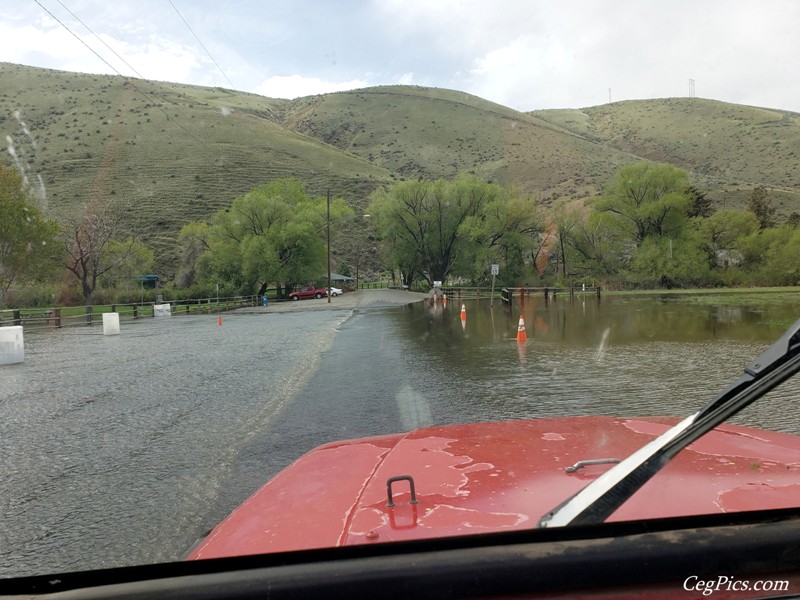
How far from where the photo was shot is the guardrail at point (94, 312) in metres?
29.6

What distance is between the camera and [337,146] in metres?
133

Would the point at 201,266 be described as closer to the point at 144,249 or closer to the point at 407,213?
the point at 144,249

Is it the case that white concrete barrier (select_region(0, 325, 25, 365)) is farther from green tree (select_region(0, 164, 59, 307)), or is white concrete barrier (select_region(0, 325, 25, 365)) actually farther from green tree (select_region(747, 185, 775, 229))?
green tree (select_region(747, 185, 775, 229))

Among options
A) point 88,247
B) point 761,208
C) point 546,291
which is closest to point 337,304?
point 546,291

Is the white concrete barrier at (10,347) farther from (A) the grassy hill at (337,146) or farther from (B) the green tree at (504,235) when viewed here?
(A) the grassy hill at (337,146)

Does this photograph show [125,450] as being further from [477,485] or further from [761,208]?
[761,208]

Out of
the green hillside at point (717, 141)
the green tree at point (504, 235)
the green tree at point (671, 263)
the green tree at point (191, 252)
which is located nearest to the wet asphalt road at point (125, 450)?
the green tree at point (504, 235)

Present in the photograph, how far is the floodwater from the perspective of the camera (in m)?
4.24

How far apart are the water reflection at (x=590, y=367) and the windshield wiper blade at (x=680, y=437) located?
18.1 feet

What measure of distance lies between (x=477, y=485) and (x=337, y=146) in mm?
136232

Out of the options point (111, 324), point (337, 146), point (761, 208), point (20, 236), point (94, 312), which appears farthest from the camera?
point (337, 146)

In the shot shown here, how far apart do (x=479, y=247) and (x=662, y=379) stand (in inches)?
2157

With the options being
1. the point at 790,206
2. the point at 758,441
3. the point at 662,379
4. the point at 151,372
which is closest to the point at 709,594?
the point at 758,441

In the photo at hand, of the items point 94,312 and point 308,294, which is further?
point 308,294
